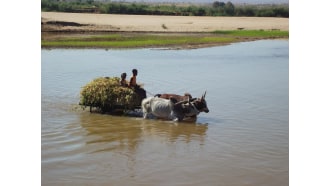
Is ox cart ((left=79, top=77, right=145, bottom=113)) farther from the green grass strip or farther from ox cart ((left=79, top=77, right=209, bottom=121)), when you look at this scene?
the green grass strip

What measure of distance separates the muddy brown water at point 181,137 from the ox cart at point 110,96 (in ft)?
0.58

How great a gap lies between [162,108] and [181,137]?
782 millimetres

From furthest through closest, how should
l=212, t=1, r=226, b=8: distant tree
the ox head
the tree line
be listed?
l=212, t=1, r=226, b=8: distant tree < the ox head < the tree line

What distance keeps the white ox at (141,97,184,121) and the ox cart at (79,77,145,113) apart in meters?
0.22

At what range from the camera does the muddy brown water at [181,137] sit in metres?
4.74

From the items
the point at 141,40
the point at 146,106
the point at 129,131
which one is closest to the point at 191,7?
the point at 146,106

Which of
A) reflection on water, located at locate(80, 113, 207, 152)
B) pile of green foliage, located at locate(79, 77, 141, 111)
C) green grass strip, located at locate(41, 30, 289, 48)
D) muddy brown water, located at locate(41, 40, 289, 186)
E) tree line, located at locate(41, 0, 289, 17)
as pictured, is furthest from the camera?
green grass strip, located at locate(41, 30, 289, 48)

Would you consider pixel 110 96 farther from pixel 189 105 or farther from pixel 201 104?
pixel 201 104

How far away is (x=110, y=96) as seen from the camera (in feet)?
23.4

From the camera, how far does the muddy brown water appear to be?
474cm

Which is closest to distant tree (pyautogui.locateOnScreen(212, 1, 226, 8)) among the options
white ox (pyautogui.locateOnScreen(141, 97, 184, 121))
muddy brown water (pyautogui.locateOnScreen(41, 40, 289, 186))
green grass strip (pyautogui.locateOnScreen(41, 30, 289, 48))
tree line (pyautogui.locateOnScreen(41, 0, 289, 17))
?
tree line (pyautogui.locateOnScreen(41, 0, 289, 17))
